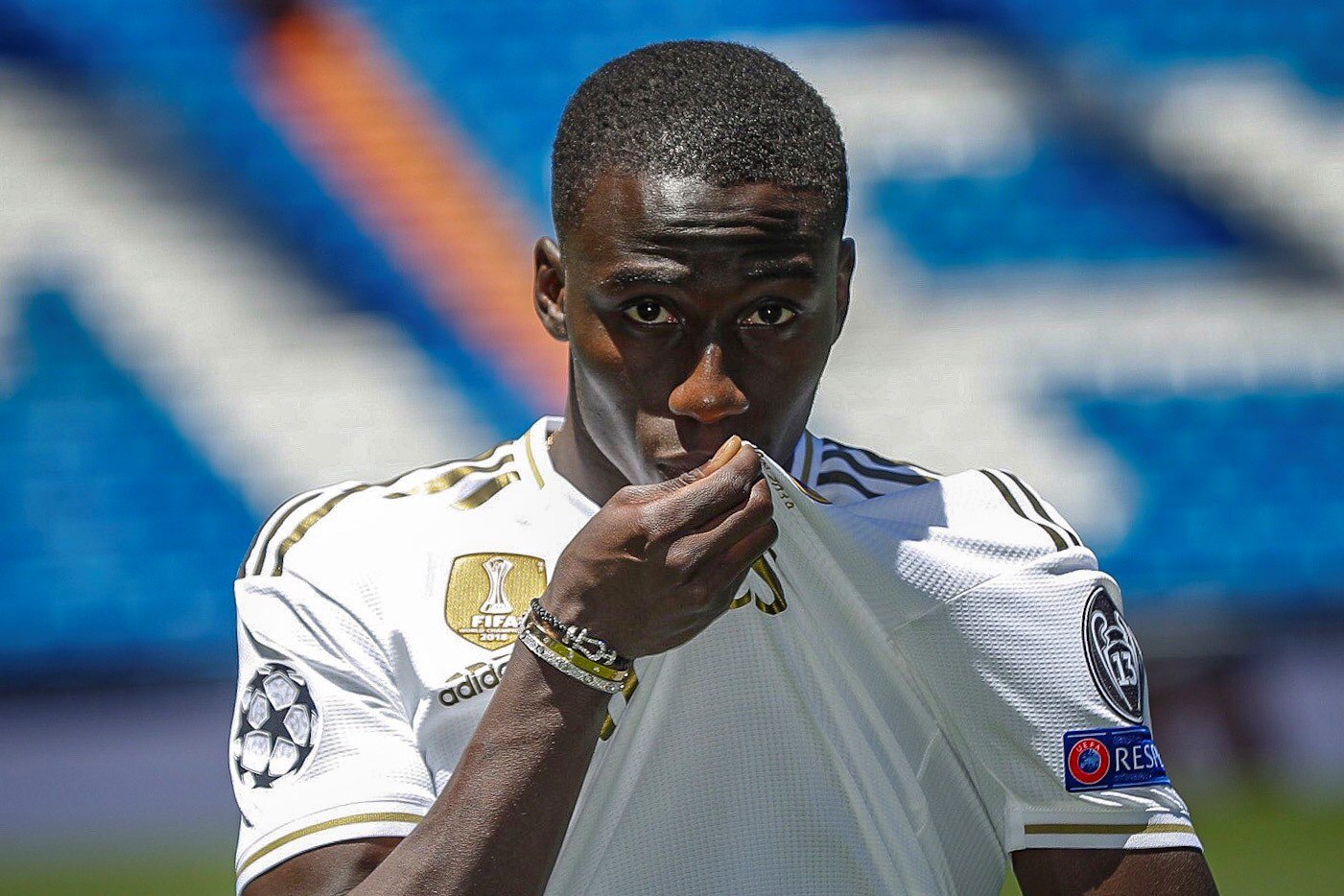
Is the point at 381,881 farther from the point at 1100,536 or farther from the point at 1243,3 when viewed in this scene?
the point at 1243,3

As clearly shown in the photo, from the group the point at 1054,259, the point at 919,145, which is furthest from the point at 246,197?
the point at 1054,259

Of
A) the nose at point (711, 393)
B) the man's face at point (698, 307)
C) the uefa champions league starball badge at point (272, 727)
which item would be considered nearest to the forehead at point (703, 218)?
the man's face at point (698, 307)

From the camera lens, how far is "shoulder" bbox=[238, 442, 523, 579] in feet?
5.97

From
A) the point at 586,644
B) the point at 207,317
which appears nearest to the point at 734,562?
the point at 586,644

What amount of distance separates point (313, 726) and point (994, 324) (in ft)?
15.6

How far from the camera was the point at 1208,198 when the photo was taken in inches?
245

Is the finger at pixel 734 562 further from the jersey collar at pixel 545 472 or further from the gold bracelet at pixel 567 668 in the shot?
the jersey collar at pixel 545 472

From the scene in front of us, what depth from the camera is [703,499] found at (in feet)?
4.81

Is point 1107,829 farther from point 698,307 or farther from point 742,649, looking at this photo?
point 698,307

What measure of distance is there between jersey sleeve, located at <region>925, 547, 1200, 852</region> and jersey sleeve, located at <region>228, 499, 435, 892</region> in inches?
23.0

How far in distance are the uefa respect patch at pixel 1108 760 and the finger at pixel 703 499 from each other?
47 cm

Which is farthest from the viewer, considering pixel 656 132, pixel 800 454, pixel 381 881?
pixel 800 454

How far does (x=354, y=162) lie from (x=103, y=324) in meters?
1.13

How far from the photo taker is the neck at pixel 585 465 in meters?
1.91
